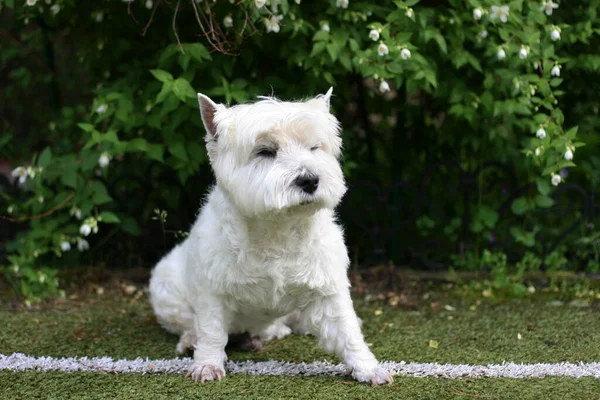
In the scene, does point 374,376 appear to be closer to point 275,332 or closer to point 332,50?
point 275,332

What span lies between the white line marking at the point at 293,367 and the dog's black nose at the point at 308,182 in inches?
40.0

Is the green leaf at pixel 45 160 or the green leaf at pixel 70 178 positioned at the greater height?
the green leaf at pixel 45 160

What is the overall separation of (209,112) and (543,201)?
3.03 m

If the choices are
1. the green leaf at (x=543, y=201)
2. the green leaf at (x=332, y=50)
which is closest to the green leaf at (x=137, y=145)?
the green leaf at (x=332, y=50)

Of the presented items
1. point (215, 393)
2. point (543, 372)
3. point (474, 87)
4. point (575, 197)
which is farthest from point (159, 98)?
point (575, 197)

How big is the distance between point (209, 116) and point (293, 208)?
0.63 meters

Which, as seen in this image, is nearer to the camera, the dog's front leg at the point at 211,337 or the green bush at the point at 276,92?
the dog's front leg at the point at 211,337

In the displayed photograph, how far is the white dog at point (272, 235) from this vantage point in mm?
3133

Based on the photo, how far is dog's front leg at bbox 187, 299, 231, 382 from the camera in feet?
11.5

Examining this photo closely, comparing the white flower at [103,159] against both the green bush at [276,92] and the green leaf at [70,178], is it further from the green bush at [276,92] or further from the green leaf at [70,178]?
the green leaf at [70,178]

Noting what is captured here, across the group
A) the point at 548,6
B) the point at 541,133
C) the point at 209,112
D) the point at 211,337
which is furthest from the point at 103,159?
the point at 548,6

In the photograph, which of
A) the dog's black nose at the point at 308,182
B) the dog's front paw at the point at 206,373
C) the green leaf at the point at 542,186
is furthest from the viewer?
the green leaf at the point at 542,186

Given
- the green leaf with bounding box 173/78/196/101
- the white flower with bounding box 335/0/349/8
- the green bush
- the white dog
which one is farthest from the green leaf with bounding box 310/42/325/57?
the white dog

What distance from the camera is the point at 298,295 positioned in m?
3.47
